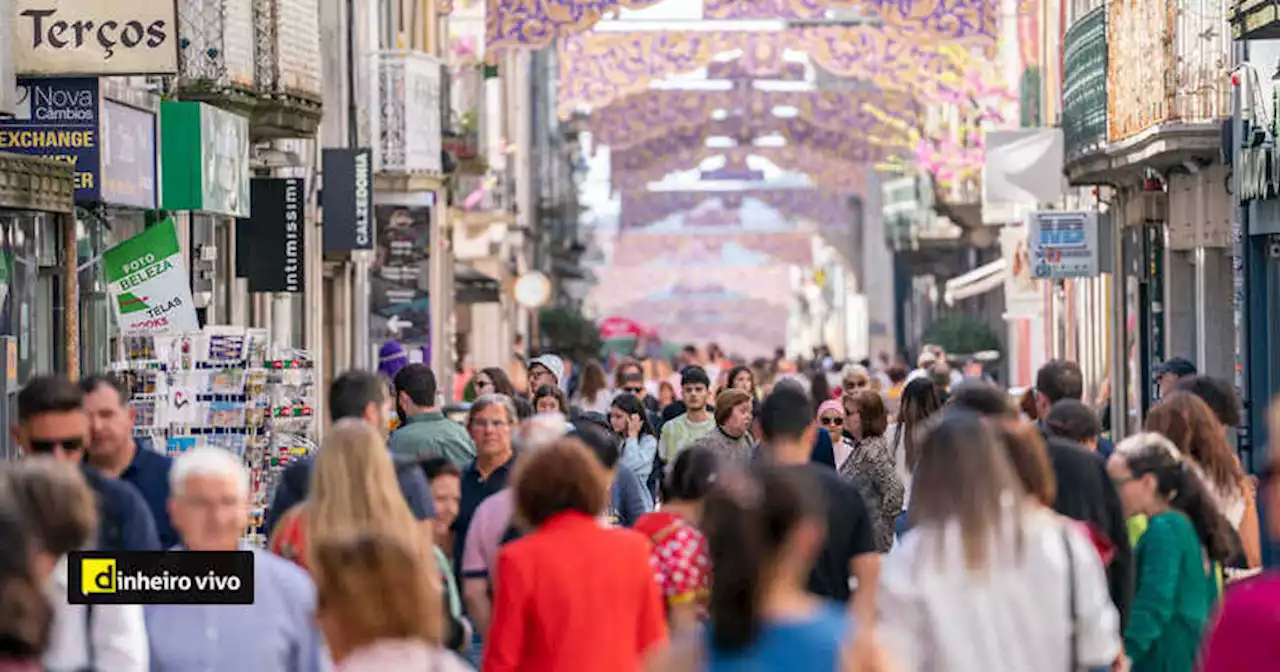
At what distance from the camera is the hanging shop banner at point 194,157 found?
19.3 meters

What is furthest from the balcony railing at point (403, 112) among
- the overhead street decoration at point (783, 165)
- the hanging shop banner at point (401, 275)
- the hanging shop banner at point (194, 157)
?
the overhead street decoration at point (783, 165)

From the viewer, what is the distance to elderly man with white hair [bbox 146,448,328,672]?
7.25 meters

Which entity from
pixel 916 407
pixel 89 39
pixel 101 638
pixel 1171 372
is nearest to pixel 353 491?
pixel 101 638

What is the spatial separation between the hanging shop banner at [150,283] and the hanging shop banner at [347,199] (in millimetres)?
12769

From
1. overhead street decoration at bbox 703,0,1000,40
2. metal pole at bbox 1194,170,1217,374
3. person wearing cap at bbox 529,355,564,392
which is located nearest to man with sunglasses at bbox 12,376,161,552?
person wearing cap at bbox 529,355,564,392

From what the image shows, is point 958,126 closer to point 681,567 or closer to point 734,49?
point 734,49

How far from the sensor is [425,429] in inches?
463

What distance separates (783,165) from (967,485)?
2510 inches

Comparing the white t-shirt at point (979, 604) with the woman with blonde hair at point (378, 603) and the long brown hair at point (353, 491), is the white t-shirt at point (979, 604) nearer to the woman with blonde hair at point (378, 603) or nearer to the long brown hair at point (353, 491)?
the woman with blonde hair at point (378, 603)

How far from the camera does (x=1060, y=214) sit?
30.0m

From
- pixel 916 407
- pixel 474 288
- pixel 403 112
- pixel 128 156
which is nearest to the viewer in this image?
pixel 916 407

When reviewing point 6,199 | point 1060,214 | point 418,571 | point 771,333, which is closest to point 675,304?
point 771,333

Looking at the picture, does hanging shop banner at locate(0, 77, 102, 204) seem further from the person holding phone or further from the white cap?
the person holding phone

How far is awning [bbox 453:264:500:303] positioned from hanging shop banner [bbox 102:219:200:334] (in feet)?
92.6
